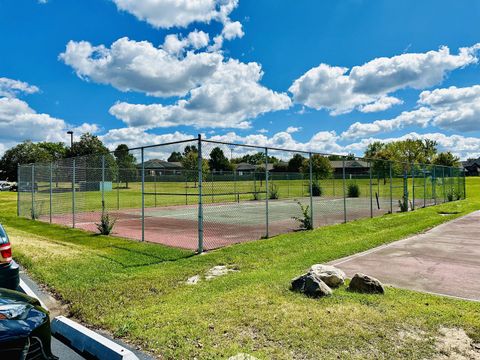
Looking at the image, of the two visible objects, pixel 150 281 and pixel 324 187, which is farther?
pixel 324 187

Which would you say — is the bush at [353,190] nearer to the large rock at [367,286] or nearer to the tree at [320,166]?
the tree at [320,166]

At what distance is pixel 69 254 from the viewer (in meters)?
8.16

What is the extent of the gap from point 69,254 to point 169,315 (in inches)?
188

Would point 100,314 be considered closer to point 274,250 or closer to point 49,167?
point 274,250

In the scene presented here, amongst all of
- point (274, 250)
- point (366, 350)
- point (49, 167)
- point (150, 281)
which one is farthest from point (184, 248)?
point (49, 167)

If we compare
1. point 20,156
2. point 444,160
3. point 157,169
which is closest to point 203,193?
point 157,169

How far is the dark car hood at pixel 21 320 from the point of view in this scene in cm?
243

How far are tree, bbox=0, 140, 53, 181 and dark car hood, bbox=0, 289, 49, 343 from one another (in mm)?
56819

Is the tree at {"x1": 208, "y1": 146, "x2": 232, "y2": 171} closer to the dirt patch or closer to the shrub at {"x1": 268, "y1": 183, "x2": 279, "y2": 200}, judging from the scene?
the shrub at {"x1": 268, "y1": 183, "x2": 279, "y2": 200}

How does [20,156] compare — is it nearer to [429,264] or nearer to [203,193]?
[203,193]

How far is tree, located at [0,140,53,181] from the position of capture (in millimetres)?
54625

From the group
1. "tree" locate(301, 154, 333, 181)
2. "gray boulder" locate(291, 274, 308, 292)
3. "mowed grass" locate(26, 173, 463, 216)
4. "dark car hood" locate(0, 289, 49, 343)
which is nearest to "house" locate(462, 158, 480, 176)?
"mowed grass" locate(26, 173, 463, 216)

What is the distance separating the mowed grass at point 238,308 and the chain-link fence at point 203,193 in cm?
200

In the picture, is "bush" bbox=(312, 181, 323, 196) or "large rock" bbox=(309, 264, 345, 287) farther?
"bush" bbox=(312, 181, 323, 196)
